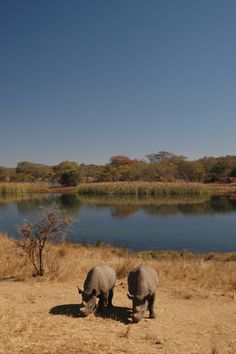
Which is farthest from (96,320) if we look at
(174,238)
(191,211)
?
(191,211)

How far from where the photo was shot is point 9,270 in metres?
13.1

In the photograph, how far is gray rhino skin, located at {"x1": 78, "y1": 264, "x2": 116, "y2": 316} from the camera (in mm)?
8625

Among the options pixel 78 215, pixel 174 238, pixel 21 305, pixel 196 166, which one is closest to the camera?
pixel 21 305

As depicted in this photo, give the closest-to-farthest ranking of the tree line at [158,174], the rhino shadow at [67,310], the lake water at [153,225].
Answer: the rhino shadow at [67,310], the lake water at [153,225], the tree line at [158,174]

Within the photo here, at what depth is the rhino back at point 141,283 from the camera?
8.51 metres

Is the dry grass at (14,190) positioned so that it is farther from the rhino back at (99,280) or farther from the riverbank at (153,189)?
the rhino back at (99,280)

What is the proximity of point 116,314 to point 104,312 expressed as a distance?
0.92 feet

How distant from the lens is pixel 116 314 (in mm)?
8961

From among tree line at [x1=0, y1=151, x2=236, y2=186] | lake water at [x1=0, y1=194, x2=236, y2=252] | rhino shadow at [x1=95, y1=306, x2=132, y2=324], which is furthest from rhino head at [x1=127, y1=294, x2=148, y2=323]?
tree line at [x1=0, y1=151, x2=236, y2=186]

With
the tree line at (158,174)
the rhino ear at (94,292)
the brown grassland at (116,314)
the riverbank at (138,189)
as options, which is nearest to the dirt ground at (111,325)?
the brown grassland at (116,314)

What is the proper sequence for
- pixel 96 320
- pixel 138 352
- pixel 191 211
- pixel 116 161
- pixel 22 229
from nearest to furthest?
pixel 138 352
pixel 96 320
pixel 22 229
pixel 191 211
pixel 116 161

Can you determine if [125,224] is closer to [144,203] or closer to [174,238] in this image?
[174,238]

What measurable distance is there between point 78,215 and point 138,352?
2890 cm

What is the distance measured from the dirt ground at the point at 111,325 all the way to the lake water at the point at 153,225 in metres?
5.71
